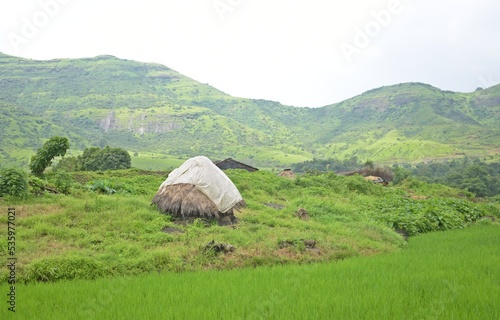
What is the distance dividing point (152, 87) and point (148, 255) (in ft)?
656

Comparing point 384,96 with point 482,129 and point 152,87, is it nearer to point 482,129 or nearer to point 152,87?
point 482,129

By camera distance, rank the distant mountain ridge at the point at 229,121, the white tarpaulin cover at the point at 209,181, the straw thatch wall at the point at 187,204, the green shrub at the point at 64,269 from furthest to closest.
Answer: the distant mountain ridge at the point at 229,121, the white tarpaulin cover at the point at 209,181, the straw thatch wall at the point at 187,204, the green shrub at the point at 64,269

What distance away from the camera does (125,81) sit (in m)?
192

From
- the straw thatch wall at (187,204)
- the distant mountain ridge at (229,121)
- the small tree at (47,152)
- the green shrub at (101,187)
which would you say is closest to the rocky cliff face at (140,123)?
the distant mountain ridge at (229,121)

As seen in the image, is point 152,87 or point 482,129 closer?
point 482,129

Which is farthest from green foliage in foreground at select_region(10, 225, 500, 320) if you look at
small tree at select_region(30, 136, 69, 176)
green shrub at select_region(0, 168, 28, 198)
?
small tree at select_region(30, 136, 69, 176)

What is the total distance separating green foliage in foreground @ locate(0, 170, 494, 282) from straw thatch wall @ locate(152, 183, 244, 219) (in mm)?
517

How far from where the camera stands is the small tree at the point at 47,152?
17.3 m

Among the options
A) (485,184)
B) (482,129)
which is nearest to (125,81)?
(482,129)

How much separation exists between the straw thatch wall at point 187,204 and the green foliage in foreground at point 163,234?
517 mm

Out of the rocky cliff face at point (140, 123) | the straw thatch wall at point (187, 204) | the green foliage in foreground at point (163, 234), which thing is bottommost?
the green foliage in foreground at point (163, 234)

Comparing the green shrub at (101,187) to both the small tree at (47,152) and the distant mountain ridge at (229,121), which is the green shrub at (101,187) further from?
the distant mountain ridge at (229,121)

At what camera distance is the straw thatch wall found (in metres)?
13.5

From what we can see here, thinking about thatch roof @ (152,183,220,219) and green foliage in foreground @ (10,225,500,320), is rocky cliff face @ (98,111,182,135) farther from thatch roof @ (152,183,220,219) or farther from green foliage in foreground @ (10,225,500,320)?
green foliage in foreground @ (10,225,500,320)
